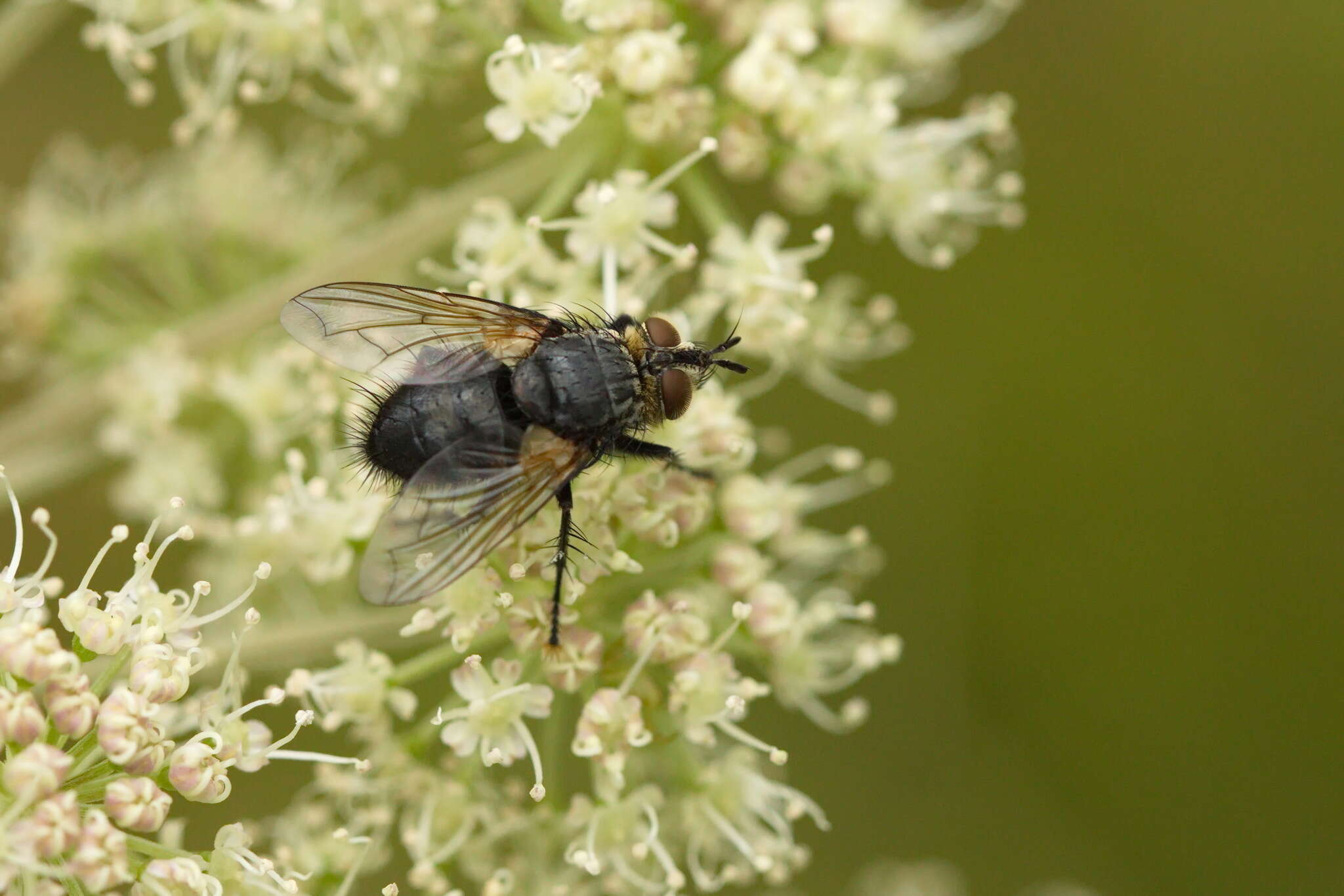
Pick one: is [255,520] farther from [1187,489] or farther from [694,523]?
[1187,489]

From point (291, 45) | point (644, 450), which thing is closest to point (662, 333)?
point (644, 450)

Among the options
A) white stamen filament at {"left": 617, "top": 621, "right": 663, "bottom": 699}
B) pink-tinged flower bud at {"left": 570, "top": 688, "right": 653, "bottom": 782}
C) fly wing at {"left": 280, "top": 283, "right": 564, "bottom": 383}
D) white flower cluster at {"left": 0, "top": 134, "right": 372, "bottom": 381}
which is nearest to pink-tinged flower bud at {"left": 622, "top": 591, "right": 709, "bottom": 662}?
white stamen filament at {"left": 617, "top": 621, "right": 663, "bottom": 699}

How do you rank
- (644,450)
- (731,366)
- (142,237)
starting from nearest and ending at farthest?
(644,450)
(731,366)
(142,237)

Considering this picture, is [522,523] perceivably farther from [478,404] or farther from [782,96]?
[782,96]

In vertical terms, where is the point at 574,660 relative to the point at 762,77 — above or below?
below

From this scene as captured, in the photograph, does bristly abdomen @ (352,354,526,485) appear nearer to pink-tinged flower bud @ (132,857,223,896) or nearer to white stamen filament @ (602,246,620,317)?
white stamen filament @ (602,246,620,317)

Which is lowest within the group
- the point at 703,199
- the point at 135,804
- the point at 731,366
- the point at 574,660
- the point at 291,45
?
the point at 135,804
